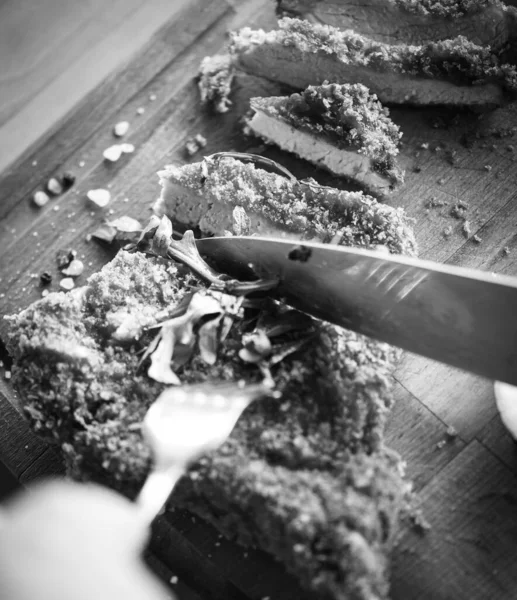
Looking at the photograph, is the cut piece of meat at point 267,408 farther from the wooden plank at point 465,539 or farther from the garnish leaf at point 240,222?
the wooden plank at point 465,539

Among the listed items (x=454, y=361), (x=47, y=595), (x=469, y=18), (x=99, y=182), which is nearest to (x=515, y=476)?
(x=454, y=361)

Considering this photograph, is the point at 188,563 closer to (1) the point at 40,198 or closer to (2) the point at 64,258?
(2) the point at 64,258

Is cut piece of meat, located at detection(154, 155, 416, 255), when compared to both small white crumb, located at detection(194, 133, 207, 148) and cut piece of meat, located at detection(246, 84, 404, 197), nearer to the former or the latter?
cut piece of meat, located at detection(246, 84, 404, 197)

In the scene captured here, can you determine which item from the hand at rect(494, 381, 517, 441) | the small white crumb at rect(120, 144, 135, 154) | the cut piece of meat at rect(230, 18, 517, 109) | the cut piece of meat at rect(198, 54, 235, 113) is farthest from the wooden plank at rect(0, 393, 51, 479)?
the cut piece of meat at rect(230, 18, 517, 109)

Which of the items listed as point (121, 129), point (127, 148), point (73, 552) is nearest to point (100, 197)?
point (127, 148)

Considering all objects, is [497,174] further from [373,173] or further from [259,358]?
[259,358]
